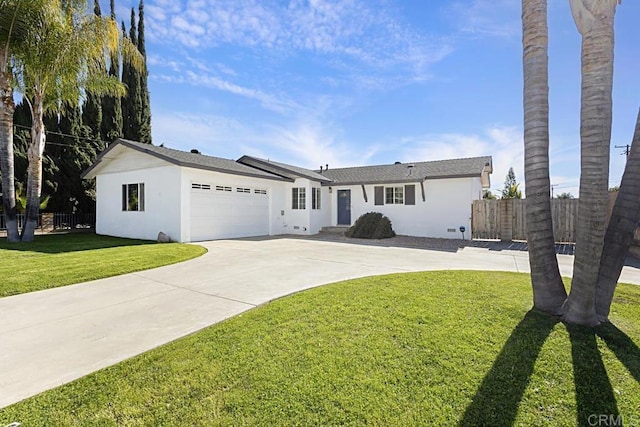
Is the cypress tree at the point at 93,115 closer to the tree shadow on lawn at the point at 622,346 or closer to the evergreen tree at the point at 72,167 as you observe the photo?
the evergreen tree at the point at 72,167

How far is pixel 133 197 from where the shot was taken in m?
14.2

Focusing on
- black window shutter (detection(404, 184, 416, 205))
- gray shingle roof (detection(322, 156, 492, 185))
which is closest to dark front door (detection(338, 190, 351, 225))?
gray shingle roof (detection(322, 156, 492, 185))

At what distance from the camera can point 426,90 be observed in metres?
12.6

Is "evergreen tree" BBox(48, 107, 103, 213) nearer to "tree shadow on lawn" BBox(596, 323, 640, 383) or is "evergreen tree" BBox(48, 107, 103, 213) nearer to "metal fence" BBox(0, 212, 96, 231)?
"metal fence" BBox(0, 212, 96, 231)

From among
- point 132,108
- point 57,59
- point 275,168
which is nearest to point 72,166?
point 132,108

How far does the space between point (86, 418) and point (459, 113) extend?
1541 centimetres

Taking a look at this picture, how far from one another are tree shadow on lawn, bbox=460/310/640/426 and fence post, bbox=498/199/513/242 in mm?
11180

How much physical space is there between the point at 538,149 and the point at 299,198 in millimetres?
13776

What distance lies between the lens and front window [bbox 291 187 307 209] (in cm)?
1683

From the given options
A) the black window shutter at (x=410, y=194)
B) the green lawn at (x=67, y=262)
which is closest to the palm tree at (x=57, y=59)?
the green lawn at (x=67, y=262)

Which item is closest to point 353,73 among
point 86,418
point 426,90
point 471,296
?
point 426,90

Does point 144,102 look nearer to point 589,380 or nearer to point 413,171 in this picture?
point 413,171

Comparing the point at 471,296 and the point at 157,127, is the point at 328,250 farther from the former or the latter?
the point at 157,127

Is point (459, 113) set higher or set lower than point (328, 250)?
higher
